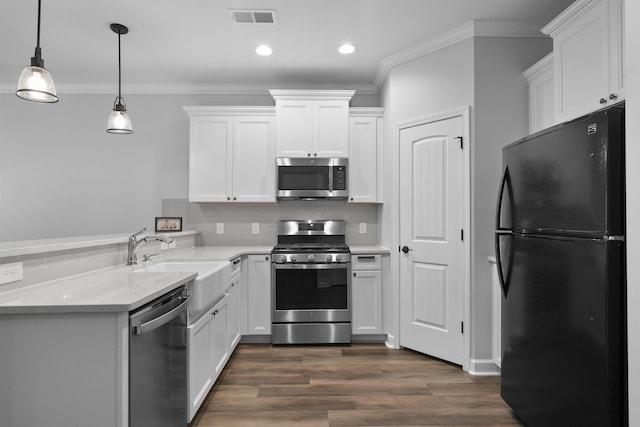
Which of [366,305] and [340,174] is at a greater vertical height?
[340,174]

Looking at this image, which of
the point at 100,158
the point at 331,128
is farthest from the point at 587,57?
the point at 100,158

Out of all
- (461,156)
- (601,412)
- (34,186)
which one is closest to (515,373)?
(601,412)

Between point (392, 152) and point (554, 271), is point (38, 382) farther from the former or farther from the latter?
point (392, 152)

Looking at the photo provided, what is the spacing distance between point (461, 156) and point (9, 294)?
2899 mm

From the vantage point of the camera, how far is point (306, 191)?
378cm

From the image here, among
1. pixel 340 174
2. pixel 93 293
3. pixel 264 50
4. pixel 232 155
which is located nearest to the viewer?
pixel 93 293

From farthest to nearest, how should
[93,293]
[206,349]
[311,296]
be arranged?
[311,296] < [206,349] < [93,293]

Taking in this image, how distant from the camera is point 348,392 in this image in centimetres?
257

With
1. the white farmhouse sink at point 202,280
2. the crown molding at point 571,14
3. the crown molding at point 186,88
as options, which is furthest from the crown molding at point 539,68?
the white farmhouse sink at point 202,280

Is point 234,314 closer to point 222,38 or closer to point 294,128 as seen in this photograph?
point 294,128

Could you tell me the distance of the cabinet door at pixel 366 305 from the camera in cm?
355

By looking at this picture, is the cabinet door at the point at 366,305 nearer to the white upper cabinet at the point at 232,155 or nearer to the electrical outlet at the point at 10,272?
the white upper cabinet at the point at 232,155

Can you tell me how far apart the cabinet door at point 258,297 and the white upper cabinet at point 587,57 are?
8.60 ft

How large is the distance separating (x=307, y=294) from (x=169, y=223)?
1786mm
